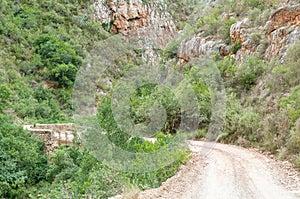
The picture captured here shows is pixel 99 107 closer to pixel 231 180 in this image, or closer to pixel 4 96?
pixel 231 180

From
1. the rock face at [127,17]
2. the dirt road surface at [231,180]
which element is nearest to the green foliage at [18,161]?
the dirt road surface at [231,180]

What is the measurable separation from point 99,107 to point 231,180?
4.53m

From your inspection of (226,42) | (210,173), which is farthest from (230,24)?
(210,173)

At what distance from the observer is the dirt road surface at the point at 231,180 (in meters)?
5.91

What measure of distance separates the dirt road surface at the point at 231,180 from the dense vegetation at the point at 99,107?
0.49 meters

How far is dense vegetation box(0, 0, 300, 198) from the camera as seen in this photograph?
9328mm

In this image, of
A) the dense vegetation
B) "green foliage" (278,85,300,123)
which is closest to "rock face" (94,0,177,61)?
the dense vegetation

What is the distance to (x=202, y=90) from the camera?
17.8m

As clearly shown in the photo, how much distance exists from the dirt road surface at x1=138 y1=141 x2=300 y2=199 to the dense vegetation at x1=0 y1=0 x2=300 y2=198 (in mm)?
491

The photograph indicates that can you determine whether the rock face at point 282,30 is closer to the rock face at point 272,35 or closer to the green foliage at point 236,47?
the rock face at point 272,35

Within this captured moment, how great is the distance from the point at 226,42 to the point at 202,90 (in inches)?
312

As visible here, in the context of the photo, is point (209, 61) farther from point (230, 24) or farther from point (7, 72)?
point (7, 72)

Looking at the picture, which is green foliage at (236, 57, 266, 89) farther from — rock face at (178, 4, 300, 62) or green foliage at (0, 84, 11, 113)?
green foliage at (0, 84, 11, 113)

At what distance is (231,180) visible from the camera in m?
7.11
